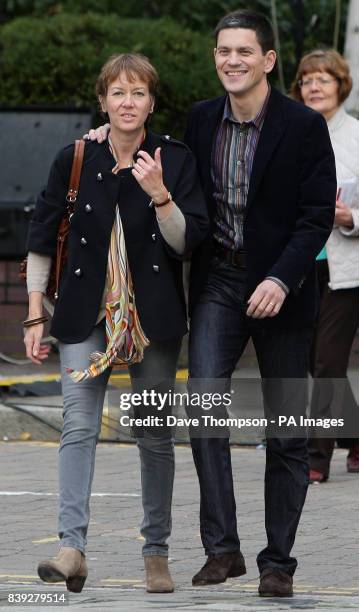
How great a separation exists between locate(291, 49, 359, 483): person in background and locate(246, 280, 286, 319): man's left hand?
8.91 feet

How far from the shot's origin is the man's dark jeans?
5.80m

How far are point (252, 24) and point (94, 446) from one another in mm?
1530

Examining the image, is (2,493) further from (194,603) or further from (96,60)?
(96,60)

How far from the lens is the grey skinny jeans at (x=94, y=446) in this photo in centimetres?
565

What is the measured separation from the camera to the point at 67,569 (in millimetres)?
5465

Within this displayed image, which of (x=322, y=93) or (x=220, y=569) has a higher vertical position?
(x=322, y=93)

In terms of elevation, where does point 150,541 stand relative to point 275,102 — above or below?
below

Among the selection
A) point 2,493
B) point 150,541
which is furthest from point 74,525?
point 2,493

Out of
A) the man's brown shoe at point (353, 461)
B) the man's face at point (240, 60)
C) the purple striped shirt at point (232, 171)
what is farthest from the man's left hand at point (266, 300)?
the man's brown shoe at point (353, 461)

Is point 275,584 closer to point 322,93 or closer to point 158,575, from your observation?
point 158,575

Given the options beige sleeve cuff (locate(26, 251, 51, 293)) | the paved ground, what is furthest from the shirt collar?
the paved ground

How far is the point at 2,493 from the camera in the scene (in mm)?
8203

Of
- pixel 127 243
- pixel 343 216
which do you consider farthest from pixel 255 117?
pixel 343 216

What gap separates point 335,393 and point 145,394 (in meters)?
2.97
